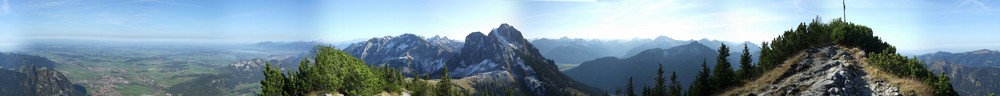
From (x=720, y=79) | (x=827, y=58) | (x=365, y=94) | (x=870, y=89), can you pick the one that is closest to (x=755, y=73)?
(x=720, y=79)

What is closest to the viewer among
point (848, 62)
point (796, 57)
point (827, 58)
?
point (848, 62)

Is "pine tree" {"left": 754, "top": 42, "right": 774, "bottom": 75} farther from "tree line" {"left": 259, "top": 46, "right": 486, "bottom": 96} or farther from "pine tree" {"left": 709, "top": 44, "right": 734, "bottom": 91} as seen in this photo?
"tree line" {"left": 259, "top": 46, "right": 486, "bottom": 96}

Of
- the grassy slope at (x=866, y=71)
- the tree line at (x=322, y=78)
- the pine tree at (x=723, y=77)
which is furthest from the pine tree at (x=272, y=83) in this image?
the pine tree at (x=723, y=77)

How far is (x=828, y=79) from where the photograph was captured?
180ft

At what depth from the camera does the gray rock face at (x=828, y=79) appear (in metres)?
50.9

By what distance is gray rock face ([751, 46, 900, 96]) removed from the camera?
5088cm

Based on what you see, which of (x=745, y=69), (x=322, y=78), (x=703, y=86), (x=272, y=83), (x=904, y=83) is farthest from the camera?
(x=703, y=86)

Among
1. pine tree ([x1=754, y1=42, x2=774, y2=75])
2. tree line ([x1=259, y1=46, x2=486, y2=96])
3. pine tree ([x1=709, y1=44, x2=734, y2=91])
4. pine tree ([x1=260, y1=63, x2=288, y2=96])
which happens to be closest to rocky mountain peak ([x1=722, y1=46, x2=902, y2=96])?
pine tree ([x1=754, y1=42, x2=774, y2=75])

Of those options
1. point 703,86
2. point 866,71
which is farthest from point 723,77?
point 866,71

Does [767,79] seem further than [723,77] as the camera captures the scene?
No

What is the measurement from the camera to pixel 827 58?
6150 centimetres

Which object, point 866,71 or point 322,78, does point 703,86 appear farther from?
point 322,78

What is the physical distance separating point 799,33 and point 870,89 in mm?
22148

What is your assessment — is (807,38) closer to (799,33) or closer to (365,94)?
(799,33)
